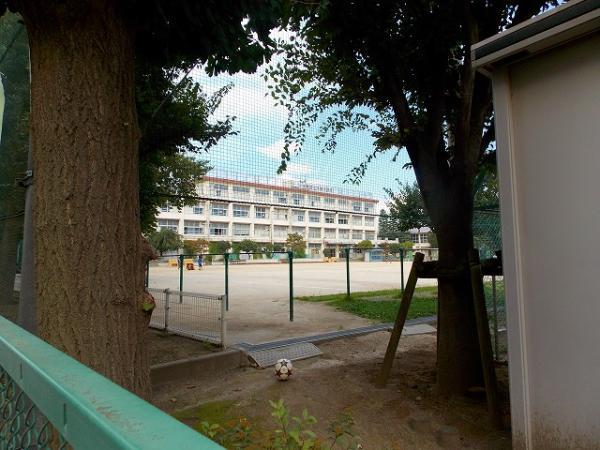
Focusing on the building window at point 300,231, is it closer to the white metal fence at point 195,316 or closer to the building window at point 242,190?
the building window at point 242,190

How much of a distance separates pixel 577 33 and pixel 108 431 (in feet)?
9.35

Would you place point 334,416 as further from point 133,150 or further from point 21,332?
point 21,332

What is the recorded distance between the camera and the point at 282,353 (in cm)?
572

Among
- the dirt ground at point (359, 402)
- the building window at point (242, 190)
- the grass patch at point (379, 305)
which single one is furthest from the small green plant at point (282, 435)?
the building window at point (242, 190)

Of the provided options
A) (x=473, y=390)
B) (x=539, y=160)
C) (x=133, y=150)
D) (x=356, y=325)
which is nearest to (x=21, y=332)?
(x=133, y=150)

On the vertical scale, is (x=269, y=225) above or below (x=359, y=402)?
above

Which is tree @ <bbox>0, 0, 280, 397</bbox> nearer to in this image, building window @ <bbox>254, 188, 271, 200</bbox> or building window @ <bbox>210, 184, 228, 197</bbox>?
building window @ <bbox>254, 188, 271, 200</bbox>

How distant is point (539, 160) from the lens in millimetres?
2660

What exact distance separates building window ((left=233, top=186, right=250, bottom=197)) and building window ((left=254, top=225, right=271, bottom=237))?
155 ft

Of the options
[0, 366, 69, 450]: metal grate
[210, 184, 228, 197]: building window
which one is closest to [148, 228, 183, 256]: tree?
[210, 184, 228, 197]: building window

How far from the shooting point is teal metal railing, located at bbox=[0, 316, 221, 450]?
642 mm

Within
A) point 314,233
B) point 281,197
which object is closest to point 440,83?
point 281,197

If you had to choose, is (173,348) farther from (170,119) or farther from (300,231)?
(300,231)

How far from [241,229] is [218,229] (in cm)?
293
